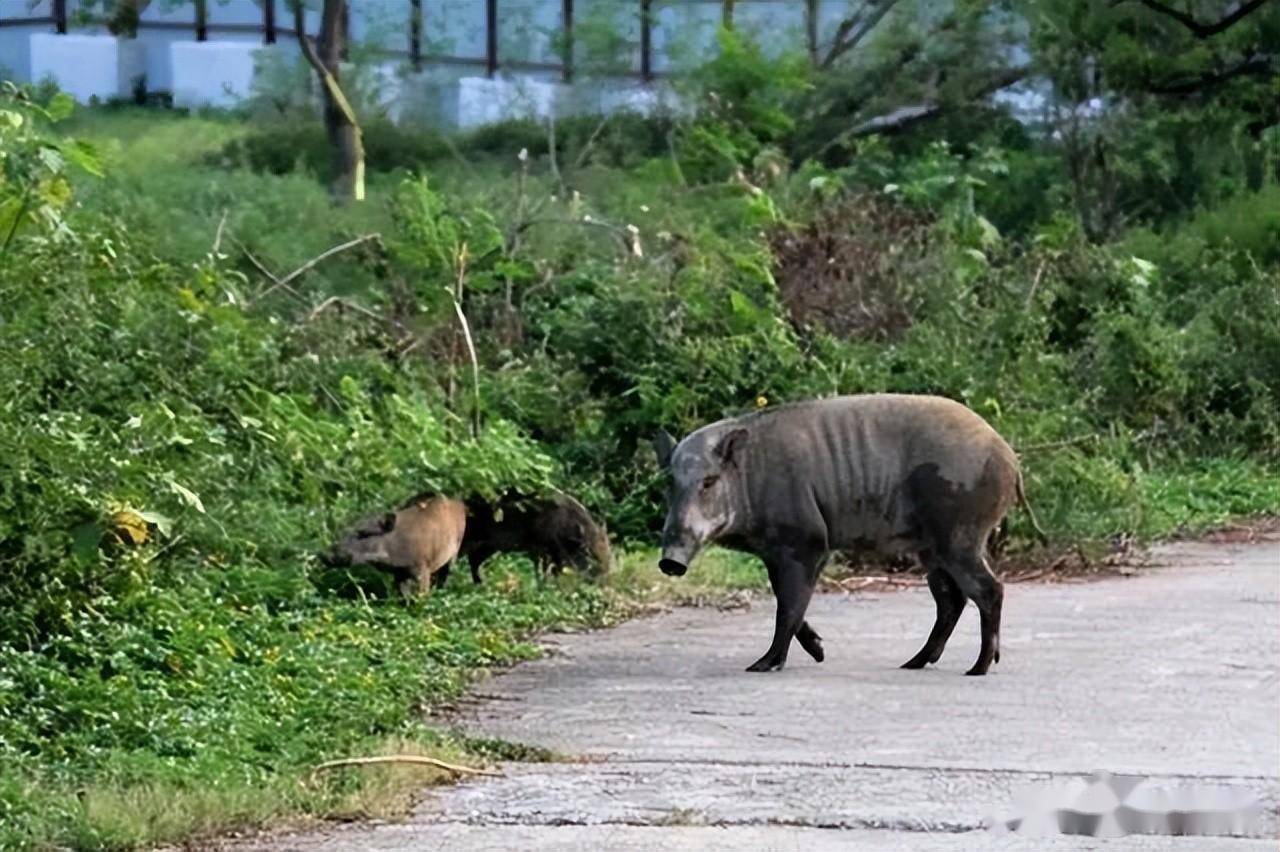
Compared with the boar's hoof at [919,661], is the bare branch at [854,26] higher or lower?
higher

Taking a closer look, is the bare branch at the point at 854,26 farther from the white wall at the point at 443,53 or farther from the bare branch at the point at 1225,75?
the bare branch at the point at 1225,75

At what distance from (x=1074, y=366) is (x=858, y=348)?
8.96 ft

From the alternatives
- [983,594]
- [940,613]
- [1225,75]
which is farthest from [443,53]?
[983,594]

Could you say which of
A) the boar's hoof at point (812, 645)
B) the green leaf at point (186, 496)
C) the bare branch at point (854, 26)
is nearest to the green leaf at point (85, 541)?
the green leaf at point (186, 496)

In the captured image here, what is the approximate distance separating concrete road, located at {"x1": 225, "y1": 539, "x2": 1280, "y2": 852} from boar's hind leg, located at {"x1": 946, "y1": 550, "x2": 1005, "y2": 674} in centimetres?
13

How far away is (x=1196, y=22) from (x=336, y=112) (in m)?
8.67

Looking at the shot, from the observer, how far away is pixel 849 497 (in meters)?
10.1

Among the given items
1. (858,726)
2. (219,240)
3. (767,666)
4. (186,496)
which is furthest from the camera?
(219,240)

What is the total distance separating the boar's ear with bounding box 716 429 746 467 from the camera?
1009 cm

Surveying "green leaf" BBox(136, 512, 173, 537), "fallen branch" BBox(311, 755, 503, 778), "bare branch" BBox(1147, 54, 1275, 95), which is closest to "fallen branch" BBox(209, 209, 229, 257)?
"green leaf" BBox(136, 512, 173, 537)

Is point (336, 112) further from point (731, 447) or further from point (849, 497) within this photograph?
point (849, 497)

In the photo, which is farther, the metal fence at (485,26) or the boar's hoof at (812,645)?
the metal fence at (485,26)

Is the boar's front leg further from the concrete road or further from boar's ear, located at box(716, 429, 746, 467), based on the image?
boar's ear, located at box(716, 429, 746, 467)

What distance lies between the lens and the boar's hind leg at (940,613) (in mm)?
9961
